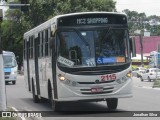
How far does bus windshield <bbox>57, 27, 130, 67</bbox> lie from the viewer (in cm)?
1538

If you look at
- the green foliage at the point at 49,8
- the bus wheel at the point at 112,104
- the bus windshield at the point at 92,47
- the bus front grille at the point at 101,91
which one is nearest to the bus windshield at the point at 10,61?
the green foliage at the point at 49,8

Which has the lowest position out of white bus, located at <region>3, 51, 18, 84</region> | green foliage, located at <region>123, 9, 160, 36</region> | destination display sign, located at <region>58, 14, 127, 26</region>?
green foliage, located at <region>123, 9, 160, 36</region>

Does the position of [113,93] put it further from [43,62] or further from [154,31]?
[154,31]

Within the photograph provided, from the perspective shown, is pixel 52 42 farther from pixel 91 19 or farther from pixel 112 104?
pixel 112 104

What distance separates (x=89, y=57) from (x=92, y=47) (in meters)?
0.34

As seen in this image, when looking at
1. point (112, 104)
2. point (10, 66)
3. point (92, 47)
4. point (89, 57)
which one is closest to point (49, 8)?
point (10, 66)

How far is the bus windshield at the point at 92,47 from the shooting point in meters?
15.4

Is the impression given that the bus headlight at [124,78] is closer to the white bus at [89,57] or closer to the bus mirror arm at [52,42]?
the white bus at [89,57]

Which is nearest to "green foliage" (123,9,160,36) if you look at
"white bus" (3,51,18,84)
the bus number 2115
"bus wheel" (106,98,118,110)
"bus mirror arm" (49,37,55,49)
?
"white bus" (3,51,18,84)

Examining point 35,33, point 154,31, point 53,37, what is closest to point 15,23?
point 35,33

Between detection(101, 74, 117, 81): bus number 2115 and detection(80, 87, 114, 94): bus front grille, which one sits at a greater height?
detection(101, 74, 117, 81): bus number 2115

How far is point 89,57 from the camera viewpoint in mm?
15391

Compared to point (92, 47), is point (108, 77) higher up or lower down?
lower down

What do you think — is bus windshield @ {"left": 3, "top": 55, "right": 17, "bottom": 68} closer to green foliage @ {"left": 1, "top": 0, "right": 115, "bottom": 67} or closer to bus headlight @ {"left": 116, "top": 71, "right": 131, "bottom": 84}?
green foliage @ {"left": 1, "top": 0, "right": 115, "bottom": 67}
